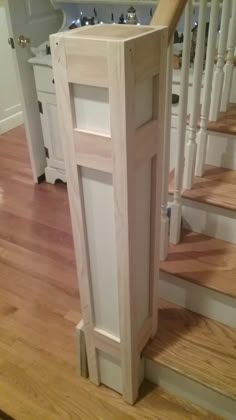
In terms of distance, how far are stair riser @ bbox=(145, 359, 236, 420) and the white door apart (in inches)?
71.0

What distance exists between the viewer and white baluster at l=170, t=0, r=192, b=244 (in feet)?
3.75

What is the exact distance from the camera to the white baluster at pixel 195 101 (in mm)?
1180

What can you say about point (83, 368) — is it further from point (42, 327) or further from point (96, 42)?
point (96, 42)

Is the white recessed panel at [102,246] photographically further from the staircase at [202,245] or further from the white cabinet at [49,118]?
the white cabinet at [49,118]

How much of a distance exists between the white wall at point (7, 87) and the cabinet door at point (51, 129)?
1190 millimetres

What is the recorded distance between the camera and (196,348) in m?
1.30

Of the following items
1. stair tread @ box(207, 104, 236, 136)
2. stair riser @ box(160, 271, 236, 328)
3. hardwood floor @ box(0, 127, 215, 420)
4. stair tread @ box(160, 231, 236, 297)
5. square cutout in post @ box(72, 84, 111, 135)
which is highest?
square cutout in post @ box(72, 84, 111, 135)

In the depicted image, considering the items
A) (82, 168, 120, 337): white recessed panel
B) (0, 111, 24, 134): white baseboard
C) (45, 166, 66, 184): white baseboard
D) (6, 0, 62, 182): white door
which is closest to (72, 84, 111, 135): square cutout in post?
(82, 168, 120, 337): white recessed panel

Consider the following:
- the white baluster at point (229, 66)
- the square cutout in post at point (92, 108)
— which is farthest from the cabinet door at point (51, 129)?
the square cutout in post at point (92, 108)

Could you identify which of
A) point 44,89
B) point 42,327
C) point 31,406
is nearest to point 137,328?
point 31,406

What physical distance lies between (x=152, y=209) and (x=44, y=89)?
1628 mm

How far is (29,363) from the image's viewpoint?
1.53 metres

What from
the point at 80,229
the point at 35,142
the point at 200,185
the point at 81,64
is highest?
the point at 81,64

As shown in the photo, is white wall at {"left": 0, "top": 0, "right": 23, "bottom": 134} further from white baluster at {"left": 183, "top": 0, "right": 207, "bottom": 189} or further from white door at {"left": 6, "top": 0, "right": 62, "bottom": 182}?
white baluster at {"left": 183, "top": 0, "right": 207, "bottom": 189}
